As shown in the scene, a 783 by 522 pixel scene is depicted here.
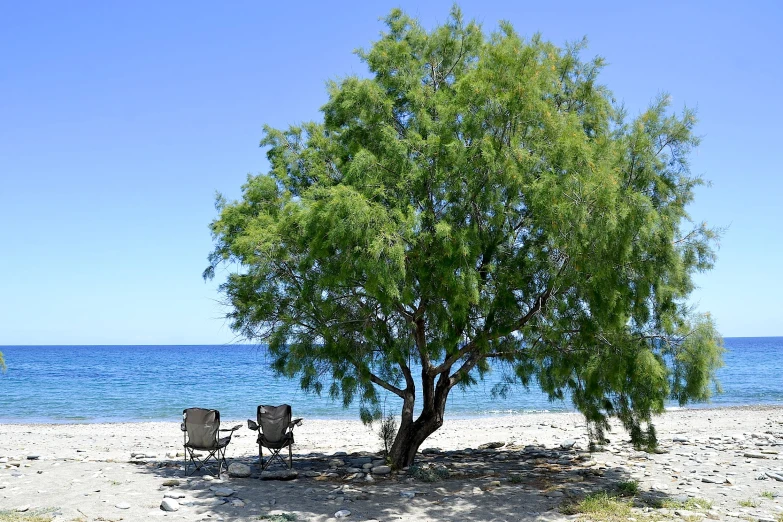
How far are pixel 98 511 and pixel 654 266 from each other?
7.06 m

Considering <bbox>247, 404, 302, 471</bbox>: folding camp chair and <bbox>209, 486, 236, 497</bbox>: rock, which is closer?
<bbox>209, 486, 236, 497</bbox>: rock

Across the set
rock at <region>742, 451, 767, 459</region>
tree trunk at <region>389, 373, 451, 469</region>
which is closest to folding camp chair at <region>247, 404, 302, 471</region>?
tree trunk at <region>389, 373, 451, 469</region>

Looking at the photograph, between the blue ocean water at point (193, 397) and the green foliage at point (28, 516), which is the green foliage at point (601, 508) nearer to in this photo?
the green foliage at point (28, 516)

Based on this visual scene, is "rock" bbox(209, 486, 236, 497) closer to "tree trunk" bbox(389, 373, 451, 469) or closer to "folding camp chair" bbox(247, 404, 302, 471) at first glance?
"folding camp chair" bbox(247, 404, 302, 471)

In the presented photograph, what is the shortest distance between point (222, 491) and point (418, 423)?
3.17m

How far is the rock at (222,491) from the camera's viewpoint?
7.79 m

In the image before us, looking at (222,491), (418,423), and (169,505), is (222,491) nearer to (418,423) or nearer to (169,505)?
(169,505)

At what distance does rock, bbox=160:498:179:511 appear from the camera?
7023 millimetres

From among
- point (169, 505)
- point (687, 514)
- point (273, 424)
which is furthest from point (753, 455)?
point (169, 505)

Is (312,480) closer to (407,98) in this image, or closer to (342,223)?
(342,223)

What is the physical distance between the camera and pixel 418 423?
31.4ft

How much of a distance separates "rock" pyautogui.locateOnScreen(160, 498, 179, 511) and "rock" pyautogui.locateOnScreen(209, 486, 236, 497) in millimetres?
680

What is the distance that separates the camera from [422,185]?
7586 mm

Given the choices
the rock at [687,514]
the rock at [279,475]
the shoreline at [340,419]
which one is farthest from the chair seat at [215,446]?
the shoreline at [340,419]
